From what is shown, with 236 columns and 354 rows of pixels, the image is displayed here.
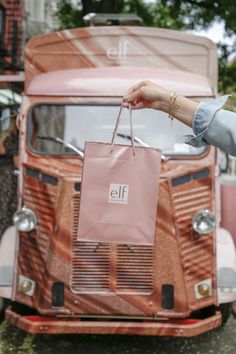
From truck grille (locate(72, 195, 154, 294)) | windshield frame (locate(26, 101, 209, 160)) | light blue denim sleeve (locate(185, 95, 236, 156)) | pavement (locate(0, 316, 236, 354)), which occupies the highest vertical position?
light blue denim sleeve (locate(185, 95, 236, 156))

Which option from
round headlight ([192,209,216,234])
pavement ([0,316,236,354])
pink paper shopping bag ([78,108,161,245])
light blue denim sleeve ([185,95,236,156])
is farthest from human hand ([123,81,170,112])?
pavement ([0,316,236,354])

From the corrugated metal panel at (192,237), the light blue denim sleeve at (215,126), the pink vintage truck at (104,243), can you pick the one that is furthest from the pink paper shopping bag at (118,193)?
the corrugated metal panel at (192,237)

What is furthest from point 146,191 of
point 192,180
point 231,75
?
point 231,75

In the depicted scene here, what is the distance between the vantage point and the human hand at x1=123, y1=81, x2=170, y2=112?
1966 mm

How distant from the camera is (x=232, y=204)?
6434 millimetres

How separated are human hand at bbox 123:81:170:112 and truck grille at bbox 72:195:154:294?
7.58ft

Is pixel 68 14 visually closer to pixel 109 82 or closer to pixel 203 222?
pixel 109 82

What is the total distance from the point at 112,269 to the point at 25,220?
870 millimetres

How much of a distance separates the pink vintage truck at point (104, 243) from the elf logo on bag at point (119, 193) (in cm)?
101

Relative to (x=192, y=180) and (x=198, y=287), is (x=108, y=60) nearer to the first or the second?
(x=192, y=180)

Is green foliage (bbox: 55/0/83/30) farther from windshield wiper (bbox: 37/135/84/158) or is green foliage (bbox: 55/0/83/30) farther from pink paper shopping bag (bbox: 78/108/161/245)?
pink paper shopping bag (bbox: 78/108/161/245)

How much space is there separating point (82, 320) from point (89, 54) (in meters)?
2.74

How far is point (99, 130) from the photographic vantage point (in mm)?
4762

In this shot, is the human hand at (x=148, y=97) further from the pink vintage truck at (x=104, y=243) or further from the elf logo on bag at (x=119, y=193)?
the pink vintage truck at (x=104, y=243)
